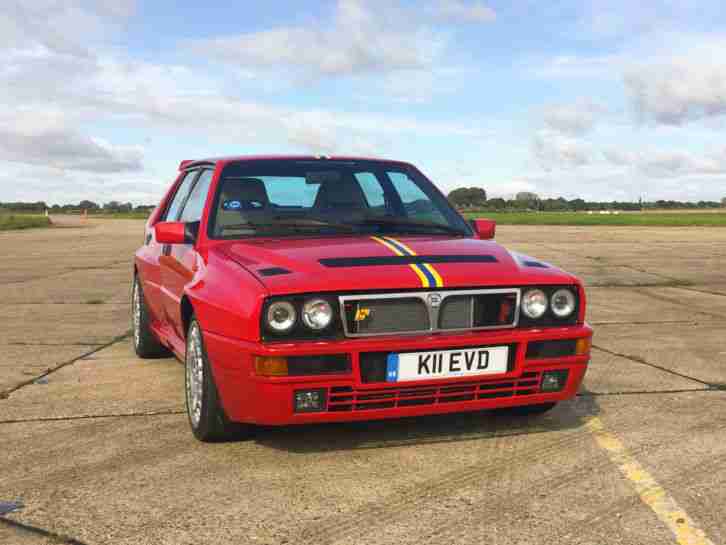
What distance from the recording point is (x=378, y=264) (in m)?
3.67

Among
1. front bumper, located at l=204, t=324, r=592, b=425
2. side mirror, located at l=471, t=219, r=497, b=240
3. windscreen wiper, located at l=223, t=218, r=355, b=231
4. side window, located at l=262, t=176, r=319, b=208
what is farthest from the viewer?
side mirror, located at l=471, t=219, r=497, b=240

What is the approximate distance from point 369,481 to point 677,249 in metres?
19.8

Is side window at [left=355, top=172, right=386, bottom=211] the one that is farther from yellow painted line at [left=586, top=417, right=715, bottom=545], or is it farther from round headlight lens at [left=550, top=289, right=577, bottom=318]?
yellow painted line at [left=586, top=417, right=715, bottom=545]

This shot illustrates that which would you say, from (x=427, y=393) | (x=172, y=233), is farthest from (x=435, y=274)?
(x=172, y=233)

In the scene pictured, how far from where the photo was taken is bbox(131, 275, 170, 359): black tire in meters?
6.00

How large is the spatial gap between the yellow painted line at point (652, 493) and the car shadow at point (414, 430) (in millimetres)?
286

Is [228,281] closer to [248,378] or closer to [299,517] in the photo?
[248,378]

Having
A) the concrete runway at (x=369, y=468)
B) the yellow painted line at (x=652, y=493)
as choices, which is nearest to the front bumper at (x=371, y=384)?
the concrete runway at (x=369, y=468)

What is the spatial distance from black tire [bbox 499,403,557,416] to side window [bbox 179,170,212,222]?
203 centimetres

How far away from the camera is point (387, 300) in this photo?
353cm

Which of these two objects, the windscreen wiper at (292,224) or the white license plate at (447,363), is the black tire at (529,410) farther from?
the windscreen wiper at (292,224)

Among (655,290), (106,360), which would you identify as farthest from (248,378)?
(655,290)

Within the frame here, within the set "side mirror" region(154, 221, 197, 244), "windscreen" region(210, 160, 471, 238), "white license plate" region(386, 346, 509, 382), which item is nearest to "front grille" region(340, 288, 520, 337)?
"white license plate" region(386, 346, 509, 382)

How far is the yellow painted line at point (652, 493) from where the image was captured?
9.05 feet
